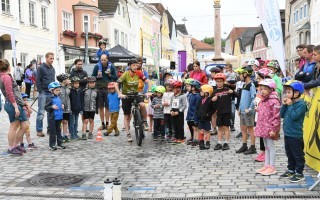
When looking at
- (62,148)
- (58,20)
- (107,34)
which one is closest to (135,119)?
(62,148)

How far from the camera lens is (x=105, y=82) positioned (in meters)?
11.4

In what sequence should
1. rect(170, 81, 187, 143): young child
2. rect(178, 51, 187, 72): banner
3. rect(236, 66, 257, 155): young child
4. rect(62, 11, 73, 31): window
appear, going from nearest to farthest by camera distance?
rect(236, 66, 257, 155): young child, rect(170, 81, 187, 143): young child, rect(178, 51, 187, 72): banner, rect(62, 11, 73, 31): window

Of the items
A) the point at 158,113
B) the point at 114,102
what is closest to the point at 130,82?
the point at 158,113

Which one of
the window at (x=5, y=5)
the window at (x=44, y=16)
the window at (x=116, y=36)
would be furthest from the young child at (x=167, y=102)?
the window at (x=116, y=36)

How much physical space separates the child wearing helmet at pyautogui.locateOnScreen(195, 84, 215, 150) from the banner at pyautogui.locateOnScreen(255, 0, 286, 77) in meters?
1.68

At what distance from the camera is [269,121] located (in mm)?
6855

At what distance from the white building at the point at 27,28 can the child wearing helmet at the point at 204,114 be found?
1595cm

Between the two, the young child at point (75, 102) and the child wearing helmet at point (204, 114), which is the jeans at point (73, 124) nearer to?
the young child at point (75, 102)

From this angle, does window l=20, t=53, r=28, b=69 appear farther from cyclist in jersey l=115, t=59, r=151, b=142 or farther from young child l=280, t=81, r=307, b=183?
young child l=280, t=81, r=307, b=183

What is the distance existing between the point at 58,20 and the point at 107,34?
11847 millimetres

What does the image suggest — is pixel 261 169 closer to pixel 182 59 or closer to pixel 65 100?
pixel 65 100

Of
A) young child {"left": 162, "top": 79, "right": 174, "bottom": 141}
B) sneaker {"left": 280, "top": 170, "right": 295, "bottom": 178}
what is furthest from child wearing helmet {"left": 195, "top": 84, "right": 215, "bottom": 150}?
sneaker {"left": 280, "top": 170, "right": 295, "bottom": 178}

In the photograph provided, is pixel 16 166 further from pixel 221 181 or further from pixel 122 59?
pixel 122 59

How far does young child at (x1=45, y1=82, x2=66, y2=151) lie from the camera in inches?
352
